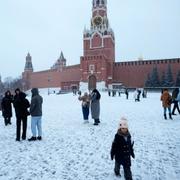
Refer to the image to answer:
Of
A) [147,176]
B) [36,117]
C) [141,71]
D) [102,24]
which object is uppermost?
[102,24]

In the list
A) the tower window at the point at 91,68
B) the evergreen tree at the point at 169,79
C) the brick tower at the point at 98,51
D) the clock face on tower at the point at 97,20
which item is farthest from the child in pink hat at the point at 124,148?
the clock face on tower at the point at 97,20

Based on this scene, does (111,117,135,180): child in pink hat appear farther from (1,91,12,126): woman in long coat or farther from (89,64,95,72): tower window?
(89,64,95,72): tower window

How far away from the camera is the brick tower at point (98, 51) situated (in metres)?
52.6

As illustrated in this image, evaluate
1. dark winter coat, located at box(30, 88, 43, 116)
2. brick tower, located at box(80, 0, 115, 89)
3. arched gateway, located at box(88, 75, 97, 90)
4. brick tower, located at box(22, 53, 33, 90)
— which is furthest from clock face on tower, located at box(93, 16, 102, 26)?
dark winter coat, located at box(30, 88, 43, 116)

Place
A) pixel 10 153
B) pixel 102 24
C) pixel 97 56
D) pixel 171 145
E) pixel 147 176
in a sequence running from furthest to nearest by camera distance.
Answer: pixel 102 24 < pixel 97 56 < pixel 171 145 < pixel 10 153 < pixel 147 176

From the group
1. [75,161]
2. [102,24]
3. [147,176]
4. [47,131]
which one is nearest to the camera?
[147,176]

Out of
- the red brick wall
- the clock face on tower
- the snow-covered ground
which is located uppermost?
the clock face on tower

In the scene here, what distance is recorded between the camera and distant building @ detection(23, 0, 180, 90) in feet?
173

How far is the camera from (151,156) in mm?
5641

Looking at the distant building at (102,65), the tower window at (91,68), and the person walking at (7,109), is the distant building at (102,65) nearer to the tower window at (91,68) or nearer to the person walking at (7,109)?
the tower window at (91,68)

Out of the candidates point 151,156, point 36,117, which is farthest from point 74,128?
point 151,156

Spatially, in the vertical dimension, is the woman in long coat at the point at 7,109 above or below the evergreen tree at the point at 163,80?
below

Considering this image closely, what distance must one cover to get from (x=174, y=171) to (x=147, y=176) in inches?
A: 21.1

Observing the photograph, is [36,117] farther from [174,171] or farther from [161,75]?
[161,75]
